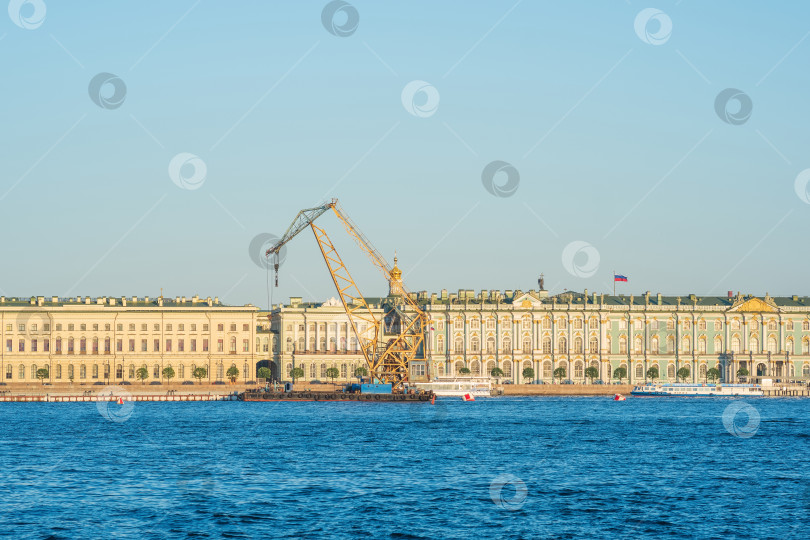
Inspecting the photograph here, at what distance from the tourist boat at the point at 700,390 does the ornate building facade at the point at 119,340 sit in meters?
40.3

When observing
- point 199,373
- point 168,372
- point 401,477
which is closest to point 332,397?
point 199,373

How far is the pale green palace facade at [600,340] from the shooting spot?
125125 mm

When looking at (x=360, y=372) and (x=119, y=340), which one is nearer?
(x=360, y=372)

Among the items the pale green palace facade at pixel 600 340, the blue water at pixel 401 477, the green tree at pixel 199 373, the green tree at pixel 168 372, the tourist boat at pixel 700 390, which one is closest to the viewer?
the blue water at pixel 401 477

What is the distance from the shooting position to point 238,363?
4943 inches

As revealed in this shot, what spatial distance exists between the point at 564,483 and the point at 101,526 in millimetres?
17446

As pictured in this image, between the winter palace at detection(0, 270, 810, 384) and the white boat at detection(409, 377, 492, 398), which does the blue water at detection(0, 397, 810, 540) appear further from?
the winter palace at detection(0, 270, 810, 384)

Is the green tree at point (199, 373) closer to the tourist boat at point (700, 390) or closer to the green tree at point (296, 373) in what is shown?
the green tree at point (296, 373)

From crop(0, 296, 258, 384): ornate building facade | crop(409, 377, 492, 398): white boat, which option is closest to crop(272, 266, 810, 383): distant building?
crop(0, 296, 258, 384): ornate building facade

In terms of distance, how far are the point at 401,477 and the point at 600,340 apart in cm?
8271

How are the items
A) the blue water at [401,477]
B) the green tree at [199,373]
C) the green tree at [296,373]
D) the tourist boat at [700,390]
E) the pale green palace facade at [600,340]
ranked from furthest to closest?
1. the pale green palace facade at [600,340]
2. the green tree at [296,373]
3. the green tree at [199,373]
4. the tourist boat at [700,390]
5. the blue water at [401,477]

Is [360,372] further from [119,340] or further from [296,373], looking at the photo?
[119,340]

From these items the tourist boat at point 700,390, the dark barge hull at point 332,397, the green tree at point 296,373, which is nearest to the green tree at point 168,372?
the green tree at point 296,373

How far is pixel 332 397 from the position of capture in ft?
338
